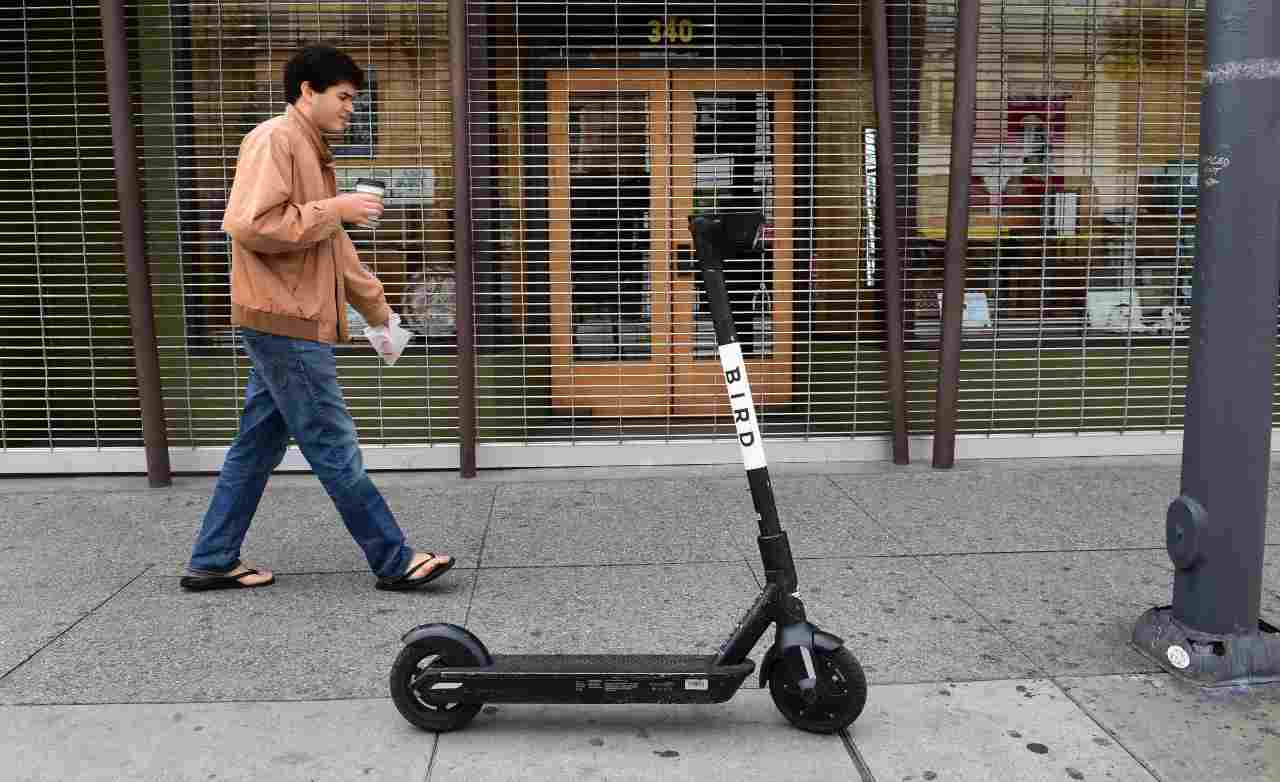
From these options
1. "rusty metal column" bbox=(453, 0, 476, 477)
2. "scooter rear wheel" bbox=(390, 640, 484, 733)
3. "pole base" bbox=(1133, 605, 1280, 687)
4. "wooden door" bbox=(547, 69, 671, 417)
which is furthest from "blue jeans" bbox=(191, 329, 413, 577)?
"pole base" bbox=(1133, 605, 1280, 687)

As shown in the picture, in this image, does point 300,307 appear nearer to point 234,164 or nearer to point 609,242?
point 234,164

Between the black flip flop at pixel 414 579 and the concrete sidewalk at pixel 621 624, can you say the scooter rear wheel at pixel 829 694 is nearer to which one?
the concrete sidewalk at pixel 621 624

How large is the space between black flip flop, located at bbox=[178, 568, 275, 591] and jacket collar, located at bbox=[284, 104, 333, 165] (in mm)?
1656

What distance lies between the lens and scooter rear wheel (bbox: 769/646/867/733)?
10.7 feet

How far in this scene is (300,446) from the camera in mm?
4391

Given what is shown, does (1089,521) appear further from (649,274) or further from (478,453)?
(478,453)

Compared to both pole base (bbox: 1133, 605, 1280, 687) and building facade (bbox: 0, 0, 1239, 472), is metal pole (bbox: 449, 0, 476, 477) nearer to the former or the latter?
building facade (bbox: 0, 0, 1239, 472)

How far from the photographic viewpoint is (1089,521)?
5.64 m

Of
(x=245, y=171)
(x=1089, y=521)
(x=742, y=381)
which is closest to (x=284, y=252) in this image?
(x=245, y=171)

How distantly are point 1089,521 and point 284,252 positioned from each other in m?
3.84

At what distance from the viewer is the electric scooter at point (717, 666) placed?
321cm

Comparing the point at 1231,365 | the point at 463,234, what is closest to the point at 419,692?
the point at 1231,365

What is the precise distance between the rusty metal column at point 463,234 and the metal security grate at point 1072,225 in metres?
2.57

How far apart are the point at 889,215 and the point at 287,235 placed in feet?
12.1
